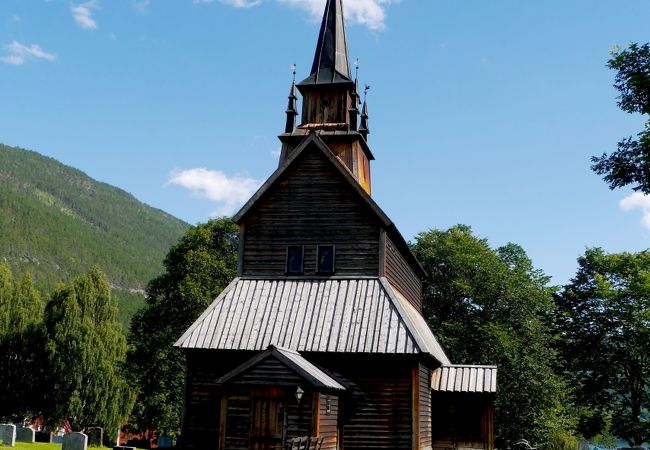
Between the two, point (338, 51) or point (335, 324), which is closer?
point (335, 324)

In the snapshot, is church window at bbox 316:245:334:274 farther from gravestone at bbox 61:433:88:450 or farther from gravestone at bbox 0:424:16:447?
gravestone at bbox 0:424:16:447

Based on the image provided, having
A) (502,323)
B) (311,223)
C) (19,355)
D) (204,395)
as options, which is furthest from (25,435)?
(502,323)

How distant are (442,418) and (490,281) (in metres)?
18.6

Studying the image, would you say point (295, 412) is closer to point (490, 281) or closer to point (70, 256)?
point (490, 281)

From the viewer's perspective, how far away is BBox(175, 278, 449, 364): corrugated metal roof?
22.2 meters

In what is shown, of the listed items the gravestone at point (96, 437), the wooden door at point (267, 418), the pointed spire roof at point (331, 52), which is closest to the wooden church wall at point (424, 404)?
the wooden door at point (267, 418)

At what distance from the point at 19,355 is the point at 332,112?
27425 millimetres

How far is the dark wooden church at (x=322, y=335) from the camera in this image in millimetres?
20594

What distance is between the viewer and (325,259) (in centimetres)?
2527

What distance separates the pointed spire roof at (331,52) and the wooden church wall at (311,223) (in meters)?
5.06

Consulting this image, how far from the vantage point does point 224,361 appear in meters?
23.2

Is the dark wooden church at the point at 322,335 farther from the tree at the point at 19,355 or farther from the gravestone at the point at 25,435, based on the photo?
the tree at the point at 19,355

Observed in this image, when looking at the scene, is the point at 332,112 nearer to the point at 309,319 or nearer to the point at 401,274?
the point at 401,274

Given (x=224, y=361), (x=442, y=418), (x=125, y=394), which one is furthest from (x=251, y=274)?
(x=125, y=394)
